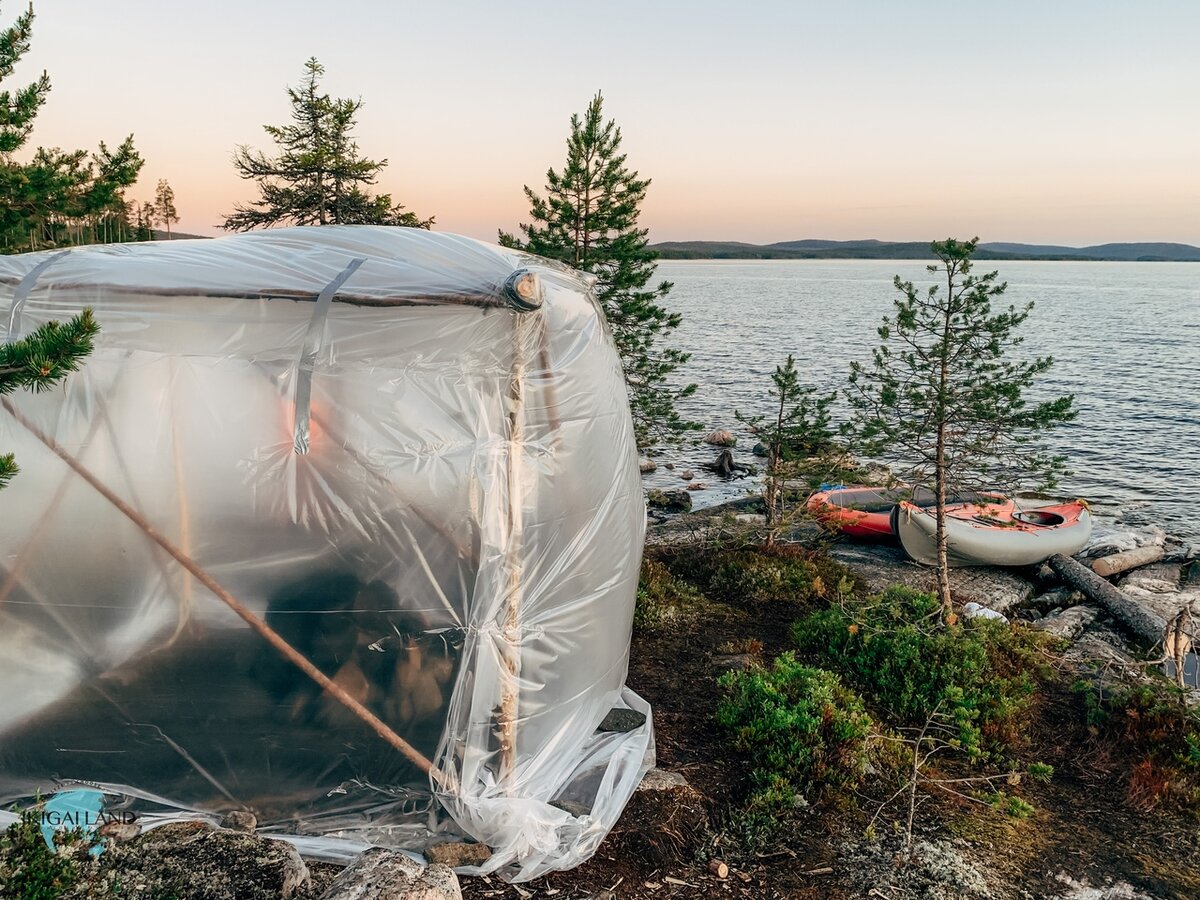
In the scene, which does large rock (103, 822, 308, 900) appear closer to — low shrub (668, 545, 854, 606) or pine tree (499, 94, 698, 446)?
low shrub (668, 545, 854, 606)

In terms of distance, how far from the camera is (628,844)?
5.58 meters

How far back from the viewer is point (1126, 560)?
16031 mm

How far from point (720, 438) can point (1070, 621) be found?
1718 centimetres

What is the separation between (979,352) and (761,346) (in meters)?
46.8

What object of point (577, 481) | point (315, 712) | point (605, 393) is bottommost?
point (315, 712)

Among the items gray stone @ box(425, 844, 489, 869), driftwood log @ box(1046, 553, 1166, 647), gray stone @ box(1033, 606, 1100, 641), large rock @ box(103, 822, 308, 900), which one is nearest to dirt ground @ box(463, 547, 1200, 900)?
gray stone @ box(425, 844, 489, 869)

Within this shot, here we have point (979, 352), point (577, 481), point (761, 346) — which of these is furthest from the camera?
point (761, 346)

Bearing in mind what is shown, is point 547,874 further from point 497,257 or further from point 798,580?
point 798,580

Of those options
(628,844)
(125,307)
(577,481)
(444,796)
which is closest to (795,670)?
(628,844)

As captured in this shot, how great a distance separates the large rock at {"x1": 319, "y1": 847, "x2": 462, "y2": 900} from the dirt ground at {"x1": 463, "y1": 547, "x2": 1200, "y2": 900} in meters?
1.07

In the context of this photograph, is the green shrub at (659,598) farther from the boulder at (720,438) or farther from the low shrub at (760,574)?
the boulder at (720,438)

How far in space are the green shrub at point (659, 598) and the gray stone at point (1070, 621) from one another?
18.2 feet

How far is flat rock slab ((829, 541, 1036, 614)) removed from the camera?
13.3 m

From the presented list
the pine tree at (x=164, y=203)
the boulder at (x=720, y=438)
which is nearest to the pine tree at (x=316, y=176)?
the boulder at (x=720, y=438)
